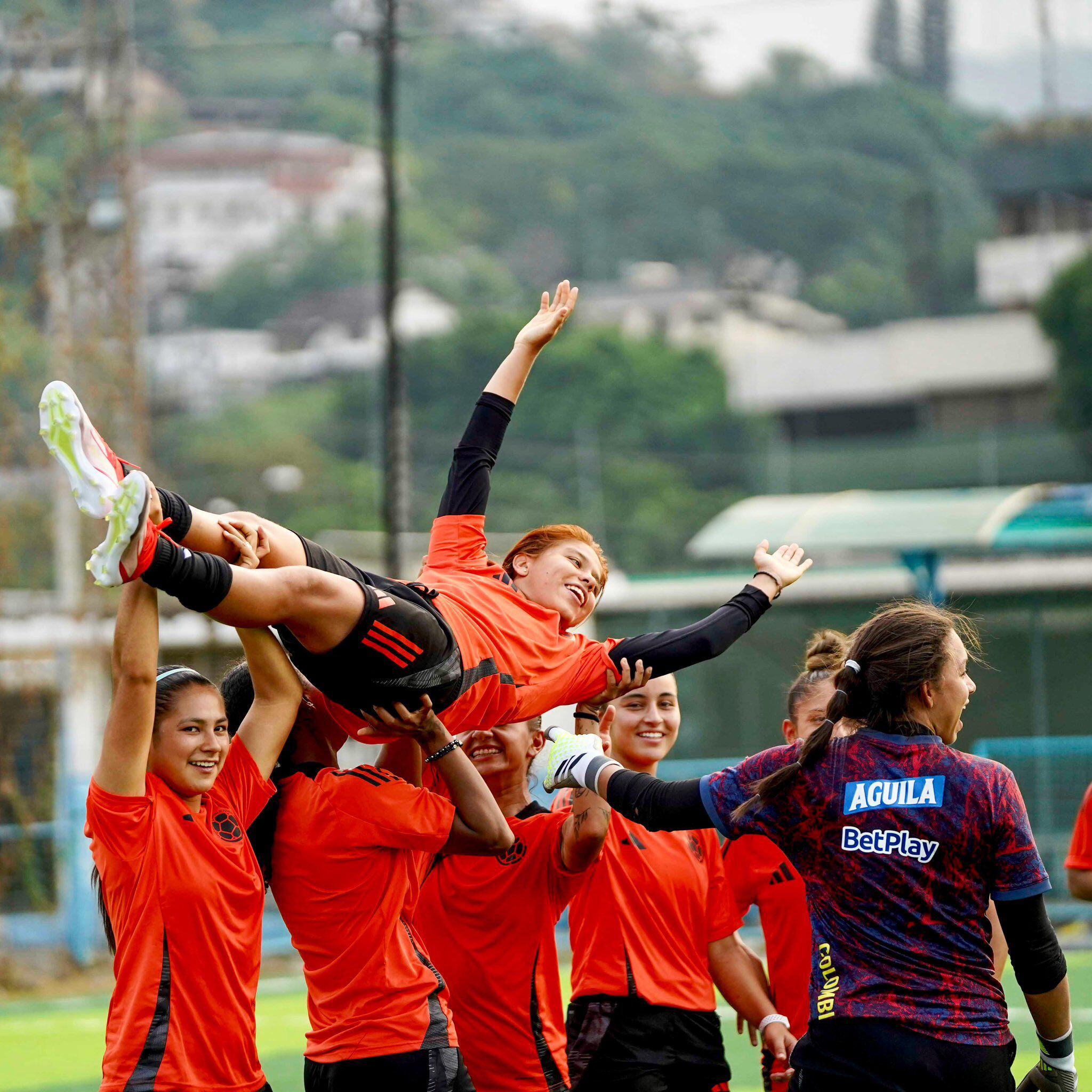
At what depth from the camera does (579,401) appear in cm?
6406

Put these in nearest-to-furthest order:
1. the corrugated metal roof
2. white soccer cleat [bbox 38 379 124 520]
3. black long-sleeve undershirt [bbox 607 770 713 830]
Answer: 1. black long-sleeve undershirt [bbox 607 770 713 830]
2. white soccer cleat [bbox 38 379 124 520]
3. the corrugated metal roof

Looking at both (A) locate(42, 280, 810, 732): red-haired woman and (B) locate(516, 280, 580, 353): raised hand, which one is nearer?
(A) locate(42, 280, 810, 732): red-haired woman

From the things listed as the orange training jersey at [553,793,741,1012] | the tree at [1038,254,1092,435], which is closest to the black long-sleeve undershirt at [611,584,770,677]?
the orange training jersey at [553,793,741,1012]

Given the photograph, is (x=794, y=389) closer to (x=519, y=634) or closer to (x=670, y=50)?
(x=670, y=50)

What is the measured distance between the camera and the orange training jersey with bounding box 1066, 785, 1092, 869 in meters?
5.31

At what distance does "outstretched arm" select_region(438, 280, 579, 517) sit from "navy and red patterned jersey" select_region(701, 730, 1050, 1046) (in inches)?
82.6

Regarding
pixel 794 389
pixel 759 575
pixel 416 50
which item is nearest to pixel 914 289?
pixel 794 389

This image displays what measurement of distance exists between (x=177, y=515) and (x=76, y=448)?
0.33 meters

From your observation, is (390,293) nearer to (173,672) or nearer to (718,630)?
(718,630)

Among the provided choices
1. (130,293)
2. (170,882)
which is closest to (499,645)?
(170,882)

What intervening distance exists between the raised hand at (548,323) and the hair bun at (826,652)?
1.34 m

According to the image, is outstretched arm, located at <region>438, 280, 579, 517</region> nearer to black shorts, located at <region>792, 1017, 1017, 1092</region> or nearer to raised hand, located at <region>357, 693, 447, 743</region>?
raised hand, located at <region>357, 693, 447, 743</region>

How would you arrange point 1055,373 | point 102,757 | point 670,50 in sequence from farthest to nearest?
point 670,50, point 1055,373, point 102,757

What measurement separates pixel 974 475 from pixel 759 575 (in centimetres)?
4475
